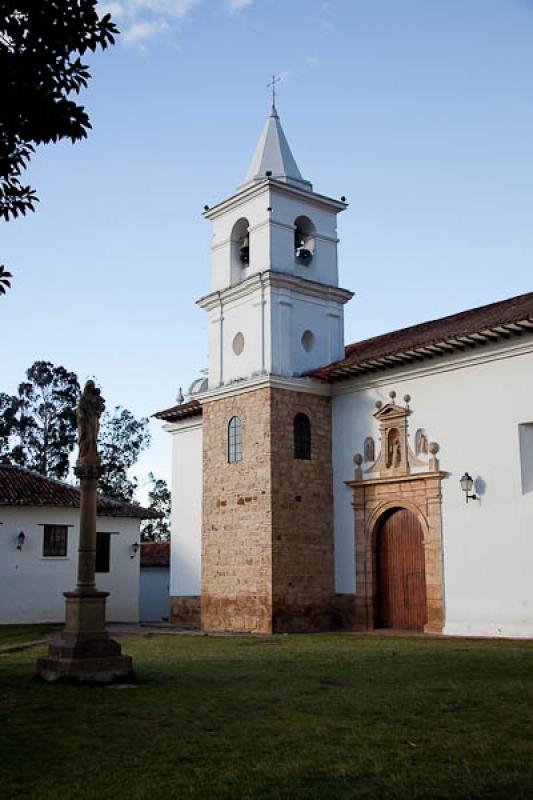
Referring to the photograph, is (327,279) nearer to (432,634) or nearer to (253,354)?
(253,354)

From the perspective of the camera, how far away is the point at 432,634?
51.6 ft

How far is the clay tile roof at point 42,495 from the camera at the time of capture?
74.6ft

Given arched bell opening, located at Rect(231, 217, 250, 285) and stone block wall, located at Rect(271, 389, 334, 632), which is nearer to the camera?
stone block wall, located at Rect(271, 389, 334, 632)

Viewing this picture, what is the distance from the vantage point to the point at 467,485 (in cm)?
1542

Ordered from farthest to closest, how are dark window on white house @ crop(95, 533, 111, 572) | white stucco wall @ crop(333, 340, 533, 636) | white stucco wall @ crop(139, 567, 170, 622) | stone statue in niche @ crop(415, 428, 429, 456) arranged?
1. white stucco wall @ crop(139, 567, 170, 622)
2. dark window on white house @ crop(95, 533, 111, 572)
3. stone statue in niche @ crop(415, 428, 429, 456)
4. white stucco wall @ crop(333, 340, 533, 636)

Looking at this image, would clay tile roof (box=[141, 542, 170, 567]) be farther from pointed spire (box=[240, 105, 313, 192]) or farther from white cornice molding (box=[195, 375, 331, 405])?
pointed spire (box=[240, 105, 313, 192])

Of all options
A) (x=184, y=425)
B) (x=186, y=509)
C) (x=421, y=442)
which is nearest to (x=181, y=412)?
(x=184, y=425)

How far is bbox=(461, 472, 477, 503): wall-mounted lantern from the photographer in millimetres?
15414

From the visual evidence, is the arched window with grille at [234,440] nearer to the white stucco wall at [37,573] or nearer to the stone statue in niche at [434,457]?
the stone statue in niche at [434,457]

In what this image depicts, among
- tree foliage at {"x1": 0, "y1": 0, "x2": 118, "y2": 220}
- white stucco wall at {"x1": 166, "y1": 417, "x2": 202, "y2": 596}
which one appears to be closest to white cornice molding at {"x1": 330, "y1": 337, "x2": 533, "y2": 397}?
white stucco wall at {"x1": 166, "y1": 417, "x2": 202, "y2": 596}

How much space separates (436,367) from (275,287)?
4.30m

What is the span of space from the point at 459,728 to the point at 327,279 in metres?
14.5

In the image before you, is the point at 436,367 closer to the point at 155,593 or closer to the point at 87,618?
the point at 87,618

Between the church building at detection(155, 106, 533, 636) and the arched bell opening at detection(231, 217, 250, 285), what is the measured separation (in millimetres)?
38
